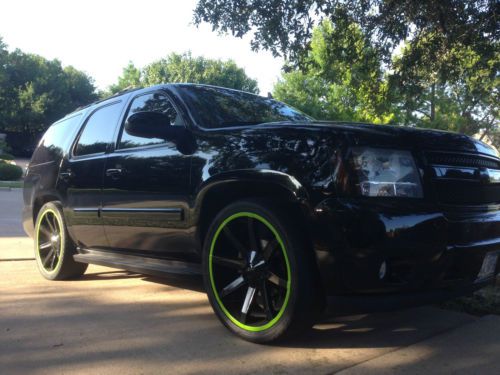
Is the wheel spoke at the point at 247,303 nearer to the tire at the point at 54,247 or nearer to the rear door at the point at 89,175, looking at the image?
the rear door at the point at 89,175

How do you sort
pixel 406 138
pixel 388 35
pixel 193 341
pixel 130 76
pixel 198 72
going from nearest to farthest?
pixel 406 138 < pixel 193 341 < pixel 388 35 < pixel 198 72 < pixel 130 76

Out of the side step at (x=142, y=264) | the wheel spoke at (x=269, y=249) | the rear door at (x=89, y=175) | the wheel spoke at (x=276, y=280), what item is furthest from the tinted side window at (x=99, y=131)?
the wheel spoke at (x=276, y=280)

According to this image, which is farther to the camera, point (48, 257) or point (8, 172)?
point (8, 172)

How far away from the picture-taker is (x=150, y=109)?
4.37m

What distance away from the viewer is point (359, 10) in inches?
310

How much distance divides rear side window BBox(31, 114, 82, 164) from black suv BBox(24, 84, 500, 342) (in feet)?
3.94

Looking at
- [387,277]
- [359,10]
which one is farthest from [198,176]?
[359,10]

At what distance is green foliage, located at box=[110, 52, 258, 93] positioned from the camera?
47.2 m

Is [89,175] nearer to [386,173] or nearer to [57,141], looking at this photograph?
[57,141]

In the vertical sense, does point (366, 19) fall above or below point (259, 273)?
above

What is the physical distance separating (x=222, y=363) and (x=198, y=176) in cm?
127

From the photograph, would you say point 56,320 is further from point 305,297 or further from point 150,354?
point 305,297

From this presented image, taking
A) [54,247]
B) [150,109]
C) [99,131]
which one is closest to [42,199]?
[54,247]

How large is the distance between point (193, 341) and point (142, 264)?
0.95 meters
